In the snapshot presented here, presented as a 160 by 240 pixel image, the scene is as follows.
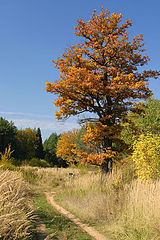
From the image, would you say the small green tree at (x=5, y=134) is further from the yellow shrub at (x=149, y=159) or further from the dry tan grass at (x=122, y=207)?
the yellow shrub at (x=149, y=159)

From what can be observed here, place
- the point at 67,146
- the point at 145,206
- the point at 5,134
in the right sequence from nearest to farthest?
the point at 145,206, the point at 5,134, the point at 67,146

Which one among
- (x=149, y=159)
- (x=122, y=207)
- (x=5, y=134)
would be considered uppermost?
(x=5, y=134)

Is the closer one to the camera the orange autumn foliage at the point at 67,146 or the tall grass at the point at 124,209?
the tall grass at the point at 124,209

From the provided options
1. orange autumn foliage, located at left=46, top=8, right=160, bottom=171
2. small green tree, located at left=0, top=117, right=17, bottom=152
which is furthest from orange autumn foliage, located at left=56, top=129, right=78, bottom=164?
orange autumn foliage, located at left=46, top=8, right=160, bottom=171

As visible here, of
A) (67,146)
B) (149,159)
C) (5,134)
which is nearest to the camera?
(149,159)

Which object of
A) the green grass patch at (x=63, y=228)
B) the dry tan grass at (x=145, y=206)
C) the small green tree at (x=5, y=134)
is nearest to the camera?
the dry tan grass at (x=145, y=206)

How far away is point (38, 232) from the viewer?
607 cm

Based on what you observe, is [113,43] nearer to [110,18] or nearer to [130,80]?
[110,18]

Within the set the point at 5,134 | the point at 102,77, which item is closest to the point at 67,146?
the point at 5,134

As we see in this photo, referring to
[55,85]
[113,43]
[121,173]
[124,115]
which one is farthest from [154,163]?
[113,43]

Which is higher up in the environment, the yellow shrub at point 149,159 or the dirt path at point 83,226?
the yellow shrub at point 149,159

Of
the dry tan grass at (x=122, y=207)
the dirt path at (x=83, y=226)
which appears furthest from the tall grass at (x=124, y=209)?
the dirt path at (x=83, y=226)

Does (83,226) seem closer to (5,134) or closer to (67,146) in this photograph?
(5,134)

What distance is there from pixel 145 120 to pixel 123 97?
2069mm
